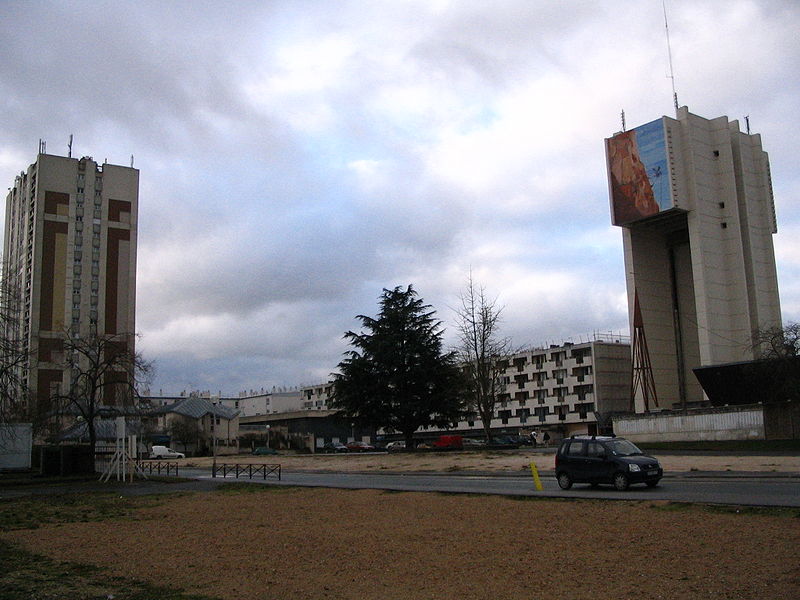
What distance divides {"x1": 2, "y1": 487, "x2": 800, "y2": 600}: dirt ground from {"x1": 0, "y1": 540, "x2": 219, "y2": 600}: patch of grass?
395 millimetres

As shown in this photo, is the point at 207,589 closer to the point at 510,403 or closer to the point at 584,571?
the point at 584,571

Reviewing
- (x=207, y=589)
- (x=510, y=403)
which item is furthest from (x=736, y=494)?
(x=510, y=403)

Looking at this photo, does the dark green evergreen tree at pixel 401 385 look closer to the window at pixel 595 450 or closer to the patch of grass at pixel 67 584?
the window at pixel 595 450

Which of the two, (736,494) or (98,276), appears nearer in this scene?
(736,494)

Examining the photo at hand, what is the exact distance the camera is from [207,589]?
9852mm

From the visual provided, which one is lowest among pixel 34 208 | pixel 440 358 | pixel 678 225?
pixel 440 358

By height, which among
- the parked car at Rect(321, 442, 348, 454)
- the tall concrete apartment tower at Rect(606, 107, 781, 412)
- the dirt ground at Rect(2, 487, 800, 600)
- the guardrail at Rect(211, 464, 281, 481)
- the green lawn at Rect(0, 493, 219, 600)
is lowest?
the parked car at Rect(321, 442, 348, 454)

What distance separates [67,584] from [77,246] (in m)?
116

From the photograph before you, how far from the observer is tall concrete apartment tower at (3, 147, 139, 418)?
114 meters

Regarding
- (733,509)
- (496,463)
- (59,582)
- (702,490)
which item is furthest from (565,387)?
(59,582)

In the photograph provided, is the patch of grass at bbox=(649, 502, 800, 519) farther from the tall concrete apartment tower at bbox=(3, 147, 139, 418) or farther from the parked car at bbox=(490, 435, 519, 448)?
the tall concrete apartment tower at bbox=(3, 147, 139, 418)

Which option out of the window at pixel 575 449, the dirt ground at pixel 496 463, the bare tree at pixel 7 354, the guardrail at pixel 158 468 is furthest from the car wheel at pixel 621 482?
the guardrail at pixel 158 468

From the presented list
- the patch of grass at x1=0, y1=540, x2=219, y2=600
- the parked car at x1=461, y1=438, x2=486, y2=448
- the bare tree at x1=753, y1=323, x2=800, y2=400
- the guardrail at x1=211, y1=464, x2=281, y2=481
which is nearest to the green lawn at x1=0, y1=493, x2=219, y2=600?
the patch of grass at x1=0, y1=540, x2=219, y2=600

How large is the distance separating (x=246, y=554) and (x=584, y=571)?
5.70 metres
